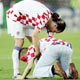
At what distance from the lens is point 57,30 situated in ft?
32.8

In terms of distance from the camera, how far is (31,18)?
10.0m

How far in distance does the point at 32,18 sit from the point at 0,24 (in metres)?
18.3

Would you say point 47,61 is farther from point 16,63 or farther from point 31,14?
point 31,14

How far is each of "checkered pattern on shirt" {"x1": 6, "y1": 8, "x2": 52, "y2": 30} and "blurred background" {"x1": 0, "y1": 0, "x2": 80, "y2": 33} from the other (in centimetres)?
1634

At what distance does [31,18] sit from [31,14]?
0.07 metres

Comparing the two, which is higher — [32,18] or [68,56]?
[32,18]

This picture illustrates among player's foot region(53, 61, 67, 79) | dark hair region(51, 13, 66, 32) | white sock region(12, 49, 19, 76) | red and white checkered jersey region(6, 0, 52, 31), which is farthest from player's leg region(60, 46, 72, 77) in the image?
white sock region(12, 49, 19, 76)

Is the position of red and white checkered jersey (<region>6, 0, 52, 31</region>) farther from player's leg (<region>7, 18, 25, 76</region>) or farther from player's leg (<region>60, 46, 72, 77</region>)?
player's leg (<region>60, 46, 72, 77</region>)

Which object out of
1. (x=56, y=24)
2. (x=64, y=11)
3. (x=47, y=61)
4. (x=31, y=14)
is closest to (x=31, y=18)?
(x=31, y=14)

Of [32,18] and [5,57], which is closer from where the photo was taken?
[32,18]

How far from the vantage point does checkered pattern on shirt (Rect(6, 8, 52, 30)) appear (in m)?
9.83

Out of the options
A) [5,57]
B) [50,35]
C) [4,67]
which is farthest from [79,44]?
[50,35]

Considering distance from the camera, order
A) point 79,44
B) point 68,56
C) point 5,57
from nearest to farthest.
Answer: point 68,56 → point 5,57 → point 79,44

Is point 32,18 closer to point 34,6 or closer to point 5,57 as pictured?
point 34,6
